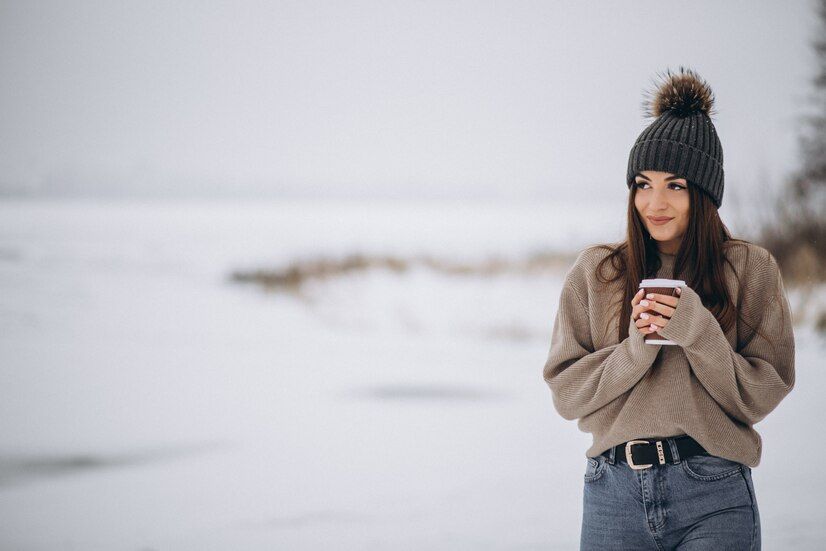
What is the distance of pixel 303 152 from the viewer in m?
3.20

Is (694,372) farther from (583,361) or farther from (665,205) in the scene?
(665,205)

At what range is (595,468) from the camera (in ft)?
4.07

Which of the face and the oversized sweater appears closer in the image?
the oversized sweater

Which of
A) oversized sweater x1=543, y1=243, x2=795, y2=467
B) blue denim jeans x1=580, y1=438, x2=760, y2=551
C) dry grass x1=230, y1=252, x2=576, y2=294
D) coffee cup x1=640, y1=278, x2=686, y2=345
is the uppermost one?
dry grass x1=230, y1=252, x2=576, y2=294

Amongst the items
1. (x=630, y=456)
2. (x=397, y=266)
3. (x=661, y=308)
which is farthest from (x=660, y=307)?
(x=397, y=266)

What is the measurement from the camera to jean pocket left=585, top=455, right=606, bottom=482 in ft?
4.03

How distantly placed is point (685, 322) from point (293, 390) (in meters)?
2.33

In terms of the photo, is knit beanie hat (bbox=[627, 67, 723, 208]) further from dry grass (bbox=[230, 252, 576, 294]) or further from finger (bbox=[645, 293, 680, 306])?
dry grass (bbox=[230, 252, 576, 294])

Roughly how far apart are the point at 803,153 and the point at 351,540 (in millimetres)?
2444

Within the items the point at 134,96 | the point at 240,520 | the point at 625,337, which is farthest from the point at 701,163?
the point at 134,96

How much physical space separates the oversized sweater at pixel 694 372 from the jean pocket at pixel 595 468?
0.02 meters

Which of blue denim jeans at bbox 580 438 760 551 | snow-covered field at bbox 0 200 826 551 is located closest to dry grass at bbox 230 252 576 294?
snow-covered field at bbox 0 200 826 551

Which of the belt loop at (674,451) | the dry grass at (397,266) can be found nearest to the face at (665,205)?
the belt loop at (674,451)

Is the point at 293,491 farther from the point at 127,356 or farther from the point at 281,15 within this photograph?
the point at 281,15
